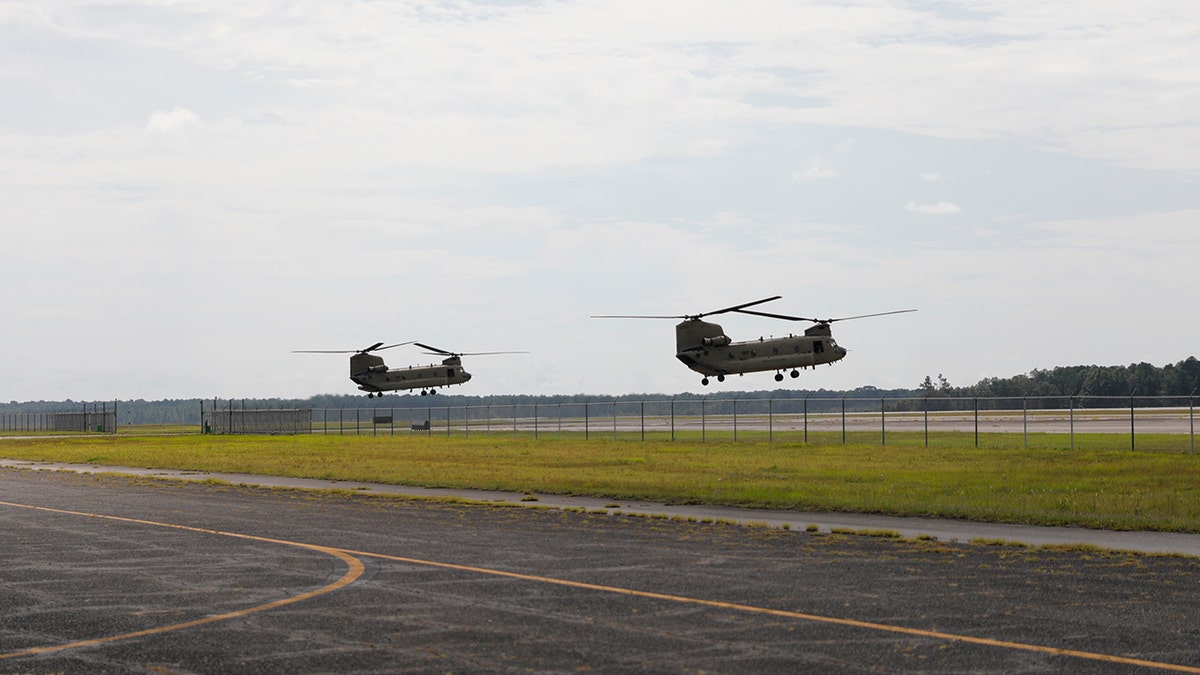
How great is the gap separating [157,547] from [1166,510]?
18.8m

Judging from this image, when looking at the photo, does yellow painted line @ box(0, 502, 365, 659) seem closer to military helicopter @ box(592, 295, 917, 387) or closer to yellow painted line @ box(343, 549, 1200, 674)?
yellow painted line @ box(343, 549, 1200, 674)

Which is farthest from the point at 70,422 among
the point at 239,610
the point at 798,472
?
the point at 239,610

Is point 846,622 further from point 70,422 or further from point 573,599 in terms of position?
point 70,422

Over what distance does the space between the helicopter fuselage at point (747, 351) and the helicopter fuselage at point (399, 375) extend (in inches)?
816

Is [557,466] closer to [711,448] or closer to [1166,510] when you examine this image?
[711,448]

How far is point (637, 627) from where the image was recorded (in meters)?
11.8

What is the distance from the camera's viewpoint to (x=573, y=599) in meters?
13.5

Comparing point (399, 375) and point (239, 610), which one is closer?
point (239, 610)

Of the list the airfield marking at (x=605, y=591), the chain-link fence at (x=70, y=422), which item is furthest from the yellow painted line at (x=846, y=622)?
the chain-link fence at (x=70, y=422)

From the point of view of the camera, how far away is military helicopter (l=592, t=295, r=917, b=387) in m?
58.1

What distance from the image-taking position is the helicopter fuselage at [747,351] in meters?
58.1

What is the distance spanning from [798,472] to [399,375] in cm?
4727

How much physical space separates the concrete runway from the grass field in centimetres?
369

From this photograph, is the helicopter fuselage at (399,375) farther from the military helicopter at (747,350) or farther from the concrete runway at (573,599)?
the concrete runway at (573,599)
